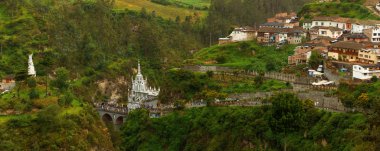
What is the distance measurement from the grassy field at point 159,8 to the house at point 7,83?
44971mm

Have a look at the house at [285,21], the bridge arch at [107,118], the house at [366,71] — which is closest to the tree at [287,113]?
the house at [366,71]

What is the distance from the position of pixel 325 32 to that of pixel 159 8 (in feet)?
151

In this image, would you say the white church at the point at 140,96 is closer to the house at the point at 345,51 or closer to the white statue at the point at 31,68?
the white statue at the point at 31,68

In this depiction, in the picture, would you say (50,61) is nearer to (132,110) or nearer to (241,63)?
(132,110)

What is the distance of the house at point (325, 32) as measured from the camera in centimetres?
7369

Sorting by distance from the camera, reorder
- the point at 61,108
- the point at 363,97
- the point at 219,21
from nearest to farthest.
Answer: the point at 363,97, the point at 61,108, the point at 219,21

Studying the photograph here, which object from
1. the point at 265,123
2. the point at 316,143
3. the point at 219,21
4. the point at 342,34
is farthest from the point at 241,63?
the point at 219,21

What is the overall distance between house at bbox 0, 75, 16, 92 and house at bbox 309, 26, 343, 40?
3451 cm

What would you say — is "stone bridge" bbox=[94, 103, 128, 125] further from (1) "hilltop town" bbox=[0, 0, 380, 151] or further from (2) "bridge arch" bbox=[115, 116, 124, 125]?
(1) "hilltop town" bbox=[0, 0, 380, 151]

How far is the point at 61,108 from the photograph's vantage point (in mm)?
56281

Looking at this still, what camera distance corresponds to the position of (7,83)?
206 ft

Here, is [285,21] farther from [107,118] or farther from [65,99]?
[65,99]

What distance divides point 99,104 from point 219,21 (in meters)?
37.4

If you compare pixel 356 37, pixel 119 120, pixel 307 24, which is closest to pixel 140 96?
pixel 119 120
